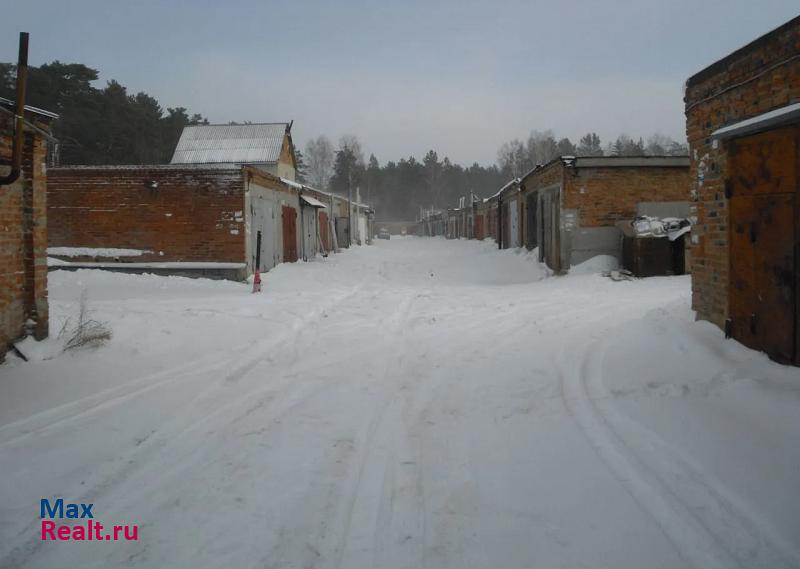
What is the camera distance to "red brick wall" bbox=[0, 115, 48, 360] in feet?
19.6

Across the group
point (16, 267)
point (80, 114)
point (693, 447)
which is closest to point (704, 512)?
point (693, 447)

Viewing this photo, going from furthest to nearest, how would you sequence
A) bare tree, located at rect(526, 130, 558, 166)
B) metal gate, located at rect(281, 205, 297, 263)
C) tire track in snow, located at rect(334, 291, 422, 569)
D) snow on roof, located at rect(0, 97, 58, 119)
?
bare tree, located at rect(526, 130, 558, 166), metal gate, located at rect(281, 205, 297, 263), snow on roof, located at rect(0, 97, 58, 119), tire track in snow, located at rect(334, 291, 422, 569)

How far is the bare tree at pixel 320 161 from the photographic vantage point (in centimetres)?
8481

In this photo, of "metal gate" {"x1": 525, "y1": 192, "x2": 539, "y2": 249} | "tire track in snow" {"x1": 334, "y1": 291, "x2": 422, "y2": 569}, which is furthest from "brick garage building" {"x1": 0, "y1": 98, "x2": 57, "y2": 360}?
"metal gate" {"x1": 525, "y1": 192, "x2": 539, "y2": 249}

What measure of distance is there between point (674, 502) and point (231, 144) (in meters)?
39.2

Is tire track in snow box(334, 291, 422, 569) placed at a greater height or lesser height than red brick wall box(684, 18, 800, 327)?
lesser

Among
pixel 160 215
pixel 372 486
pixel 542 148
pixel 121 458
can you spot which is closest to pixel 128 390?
pixel 121 458

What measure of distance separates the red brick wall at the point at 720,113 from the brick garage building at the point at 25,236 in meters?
7.27

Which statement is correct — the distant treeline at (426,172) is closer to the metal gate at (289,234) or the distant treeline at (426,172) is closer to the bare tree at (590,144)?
the bare tree at (590,144)

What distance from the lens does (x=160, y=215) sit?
15836 millimetres

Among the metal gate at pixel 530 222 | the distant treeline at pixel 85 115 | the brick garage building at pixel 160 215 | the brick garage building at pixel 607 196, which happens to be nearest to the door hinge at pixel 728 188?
the brick garage building at pixel 607 196

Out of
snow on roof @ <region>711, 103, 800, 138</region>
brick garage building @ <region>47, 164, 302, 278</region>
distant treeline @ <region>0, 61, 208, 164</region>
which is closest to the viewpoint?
snow on roof @ <region>711, 103, 800, 138</region>

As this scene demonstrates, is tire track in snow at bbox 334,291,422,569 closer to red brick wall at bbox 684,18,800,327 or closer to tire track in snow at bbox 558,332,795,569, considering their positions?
tire track in snow at bbox 558,332,795,569

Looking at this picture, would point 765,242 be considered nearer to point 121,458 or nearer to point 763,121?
point 763,121
